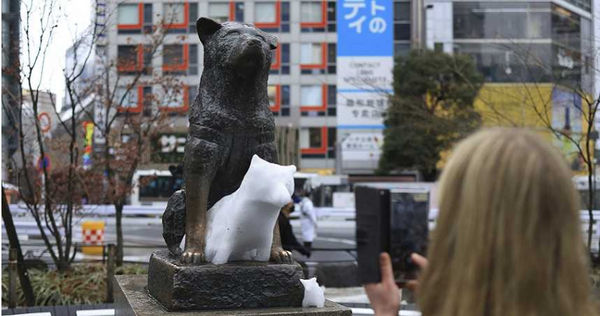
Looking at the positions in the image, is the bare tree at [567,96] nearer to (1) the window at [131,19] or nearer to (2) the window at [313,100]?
(1) the window at [131,19]

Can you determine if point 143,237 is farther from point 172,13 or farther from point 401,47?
point 401,47

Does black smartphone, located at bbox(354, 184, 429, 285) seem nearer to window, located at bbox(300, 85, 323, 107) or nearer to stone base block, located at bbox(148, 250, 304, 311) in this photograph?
stone base block, located at bbox(148, 250, 304, 311)

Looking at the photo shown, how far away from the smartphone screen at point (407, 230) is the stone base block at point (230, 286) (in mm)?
2457

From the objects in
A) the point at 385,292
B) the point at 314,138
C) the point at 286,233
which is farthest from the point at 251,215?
the point at 314,138

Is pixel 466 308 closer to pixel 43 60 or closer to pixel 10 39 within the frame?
pixel 43 60

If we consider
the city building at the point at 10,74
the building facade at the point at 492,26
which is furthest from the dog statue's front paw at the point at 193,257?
the building facade at the point at 492,26

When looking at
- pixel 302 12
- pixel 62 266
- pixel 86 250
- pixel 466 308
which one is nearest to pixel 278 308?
pixel 466 308

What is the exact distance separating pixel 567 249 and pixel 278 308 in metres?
2.79

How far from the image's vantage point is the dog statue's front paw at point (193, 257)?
158 inches

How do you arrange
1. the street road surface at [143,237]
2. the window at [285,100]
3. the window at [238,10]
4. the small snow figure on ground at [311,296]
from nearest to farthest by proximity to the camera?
the small snow figure on ground at [311,296], the street road surface at [143,237], the window at [238,10], the window at [285,100]

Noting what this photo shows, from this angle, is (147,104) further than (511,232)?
Yes

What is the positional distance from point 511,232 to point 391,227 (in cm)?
28

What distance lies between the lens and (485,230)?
4.65 feet

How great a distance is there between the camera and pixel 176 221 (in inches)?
175
